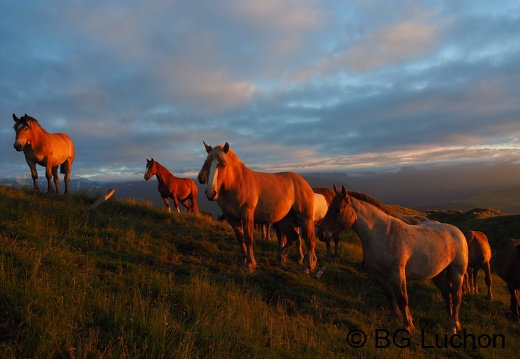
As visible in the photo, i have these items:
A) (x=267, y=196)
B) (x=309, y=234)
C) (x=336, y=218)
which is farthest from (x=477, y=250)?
(x=267, y=196)

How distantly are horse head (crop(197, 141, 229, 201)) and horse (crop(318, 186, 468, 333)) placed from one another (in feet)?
7.98

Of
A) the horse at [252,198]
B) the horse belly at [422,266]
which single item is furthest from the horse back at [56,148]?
the horse belly at [422,266]

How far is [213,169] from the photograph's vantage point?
6.56 metres

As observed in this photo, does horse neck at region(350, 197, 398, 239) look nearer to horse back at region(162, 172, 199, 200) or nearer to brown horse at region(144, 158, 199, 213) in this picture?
brown horse at region(144, 158, 199, 213)

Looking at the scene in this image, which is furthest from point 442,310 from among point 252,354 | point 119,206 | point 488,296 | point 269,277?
point 119,206

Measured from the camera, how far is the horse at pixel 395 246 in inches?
240

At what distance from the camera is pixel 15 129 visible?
10758mm

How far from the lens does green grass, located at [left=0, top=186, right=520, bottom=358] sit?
11.1 feet

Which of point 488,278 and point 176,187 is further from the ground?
point 176,187

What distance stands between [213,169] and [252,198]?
4.64 ft

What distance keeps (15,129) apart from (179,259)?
8.65 meters

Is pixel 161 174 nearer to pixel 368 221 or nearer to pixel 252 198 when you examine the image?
pixel 252 198

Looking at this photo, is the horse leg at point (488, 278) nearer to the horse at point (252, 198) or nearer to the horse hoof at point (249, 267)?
the horse at point (252, 198)

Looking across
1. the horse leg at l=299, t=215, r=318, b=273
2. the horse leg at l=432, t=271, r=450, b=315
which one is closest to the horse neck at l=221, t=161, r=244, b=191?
the horse leg at l=299, t=215, r=318, b=273
